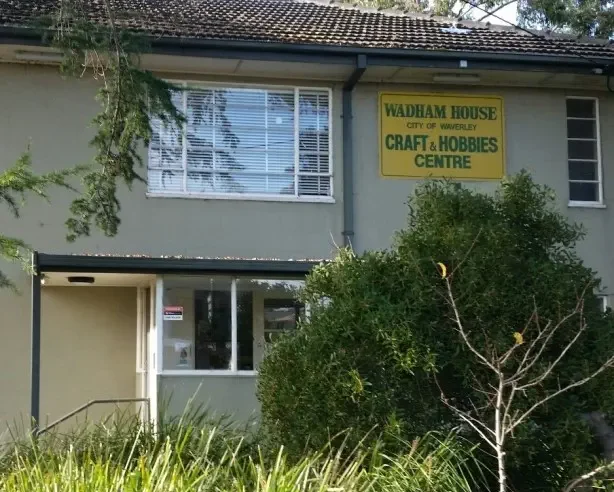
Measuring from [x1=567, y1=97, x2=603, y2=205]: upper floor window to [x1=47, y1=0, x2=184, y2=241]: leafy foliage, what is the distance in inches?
313

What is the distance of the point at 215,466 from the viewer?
7.70 meters

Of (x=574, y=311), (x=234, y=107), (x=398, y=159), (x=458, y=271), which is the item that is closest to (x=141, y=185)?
(x=234, y=107)

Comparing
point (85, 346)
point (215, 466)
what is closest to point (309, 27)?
point (85, 346)

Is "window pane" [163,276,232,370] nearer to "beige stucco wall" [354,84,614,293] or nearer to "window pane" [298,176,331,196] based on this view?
"window pane" [298,176,331,196]

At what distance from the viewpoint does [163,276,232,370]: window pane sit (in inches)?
521

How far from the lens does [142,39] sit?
33.3 feet

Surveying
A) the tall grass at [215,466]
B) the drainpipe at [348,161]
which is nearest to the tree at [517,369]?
the tall grass at [215,466]

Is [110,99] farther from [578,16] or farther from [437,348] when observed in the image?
[578,16]

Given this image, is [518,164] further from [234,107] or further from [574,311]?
[574,311]

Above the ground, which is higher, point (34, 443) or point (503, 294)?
point (503, 294)

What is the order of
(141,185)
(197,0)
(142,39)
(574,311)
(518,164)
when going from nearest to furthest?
(574,311) < (142,39) < (141,185) < (518,164) < (197,0)

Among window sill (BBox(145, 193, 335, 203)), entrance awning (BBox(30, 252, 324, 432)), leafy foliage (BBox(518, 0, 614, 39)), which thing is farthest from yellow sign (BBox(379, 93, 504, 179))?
leafy foliage (BBox(518, 0, 614, 39))

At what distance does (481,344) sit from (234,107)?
302 inches

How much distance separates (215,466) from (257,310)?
5.93m
